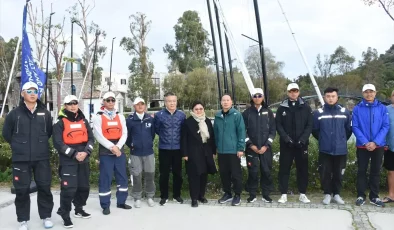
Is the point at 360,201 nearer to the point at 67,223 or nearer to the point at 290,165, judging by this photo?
the point at 290,165

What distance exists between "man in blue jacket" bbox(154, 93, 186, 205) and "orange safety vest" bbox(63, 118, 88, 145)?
4.04ft

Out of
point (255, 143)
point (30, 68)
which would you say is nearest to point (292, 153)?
point (255, 143)

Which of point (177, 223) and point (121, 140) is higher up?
point (121, 140)

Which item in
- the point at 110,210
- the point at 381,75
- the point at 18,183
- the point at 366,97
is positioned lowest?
the point at 110,210

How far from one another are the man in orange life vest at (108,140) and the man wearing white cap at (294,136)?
2438mm

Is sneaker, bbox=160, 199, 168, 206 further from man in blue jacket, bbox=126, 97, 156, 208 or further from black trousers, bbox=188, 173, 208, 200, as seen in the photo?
black trousers, bbox=188, 173, 208, 200

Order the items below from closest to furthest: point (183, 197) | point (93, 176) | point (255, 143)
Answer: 1. point (255, 143)
2. point (183, 197)
3. point (93, 176)

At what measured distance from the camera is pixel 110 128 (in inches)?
202

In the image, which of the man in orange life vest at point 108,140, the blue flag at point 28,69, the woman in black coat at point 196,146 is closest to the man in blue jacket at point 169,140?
the woman in black coat at point 196,146

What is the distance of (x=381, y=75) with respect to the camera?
1934 inches

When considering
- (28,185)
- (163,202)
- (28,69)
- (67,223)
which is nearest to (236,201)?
(163,202)

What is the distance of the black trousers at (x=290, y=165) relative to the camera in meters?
5.50

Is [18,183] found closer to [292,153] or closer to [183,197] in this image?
[183,197]

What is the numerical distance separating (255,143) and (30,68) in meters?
5.86
